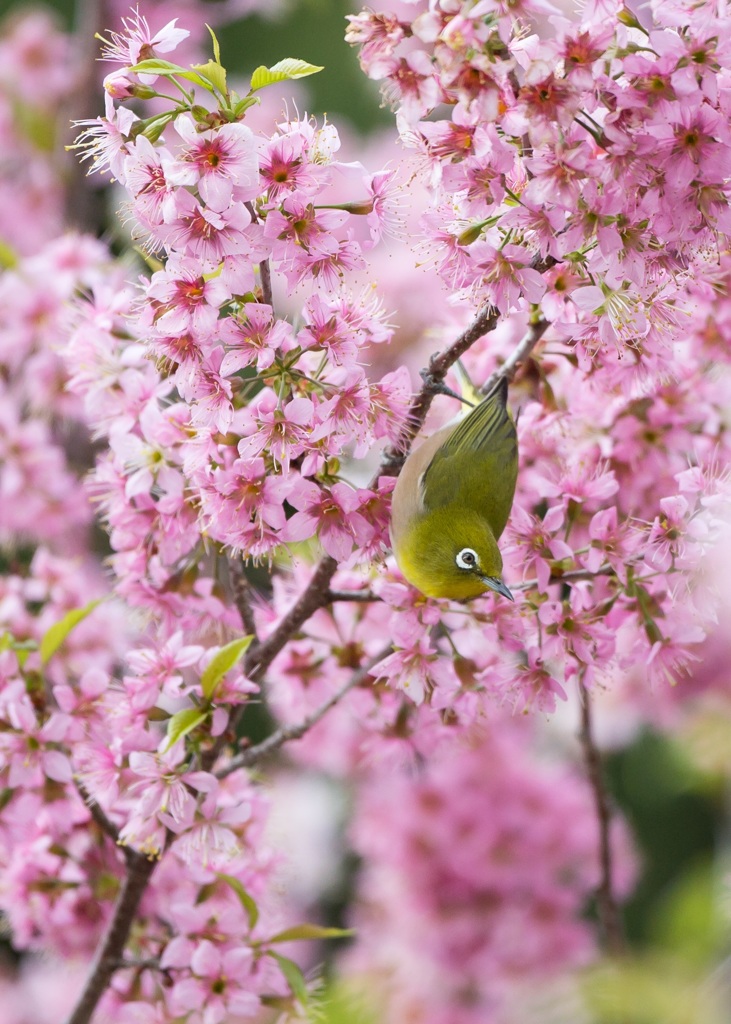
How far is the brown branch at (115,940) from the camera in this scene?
169 centimetres

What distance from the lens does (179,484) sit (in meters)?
1.61

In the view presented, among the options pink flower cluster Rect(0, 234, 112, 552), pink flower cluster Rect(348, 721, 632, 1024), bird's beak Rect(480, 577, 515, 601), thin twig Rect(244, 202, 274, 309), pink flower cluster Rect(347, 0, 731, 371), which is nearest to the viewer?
pink flower cluster Rect(347, 0, 731, 371)

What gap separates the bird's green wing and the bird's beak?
119mm

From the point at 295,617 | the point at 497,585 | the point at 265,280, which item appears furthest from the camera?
the point at 295,617

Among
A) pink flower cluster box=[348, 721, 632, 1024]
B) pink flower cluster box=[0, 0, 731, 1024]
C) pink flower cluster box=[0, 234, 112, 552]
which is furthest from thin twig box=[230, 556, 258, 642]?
pink flower cluster box=[348, 721, 632, 1024]

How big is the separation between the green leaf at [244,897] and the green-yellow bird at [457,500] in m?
0.51

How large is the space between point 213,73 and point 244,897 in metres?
1.14

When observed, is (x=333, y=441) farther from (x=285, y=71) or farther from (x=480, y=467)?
(x=285, y=71)

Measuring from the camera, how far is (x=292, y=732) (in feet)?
5.67

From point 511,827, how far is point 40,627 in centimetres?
132

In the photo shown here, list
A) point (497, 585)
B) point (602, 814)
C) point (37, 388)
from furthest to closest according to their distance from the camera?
1. point (37, 388)
2. point (602, 814)
3. point (497, 585)

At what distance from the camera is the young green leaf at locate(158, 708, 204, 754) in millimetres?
1488

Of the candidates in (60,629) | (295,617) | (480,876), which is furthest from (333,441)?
(480,876)

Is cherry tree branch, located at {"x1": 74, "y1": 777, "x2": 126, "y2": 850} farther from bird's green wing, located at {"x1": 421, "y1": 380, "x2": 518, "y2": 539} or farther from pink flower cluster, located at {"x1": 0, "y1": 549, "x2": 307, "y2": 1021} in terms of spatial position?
bird's green wing, located at {"x1": 421, "y1": 380, "x2": 518, "y2": 539}
